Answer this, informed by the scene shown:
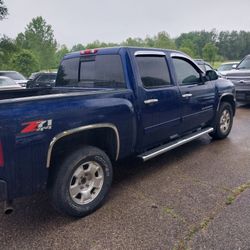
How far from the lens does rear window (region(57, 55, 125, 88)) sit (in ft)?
11.9

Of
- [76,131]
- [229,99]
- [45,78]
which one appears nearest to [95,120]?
[76,131]

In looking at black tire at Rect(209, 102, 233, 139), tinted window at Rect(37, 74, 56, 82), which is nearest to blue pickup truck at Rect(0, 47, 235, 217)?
black tire at Rect(209, 102, 233, 139)

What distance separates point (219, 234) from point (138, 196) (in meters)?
1.13

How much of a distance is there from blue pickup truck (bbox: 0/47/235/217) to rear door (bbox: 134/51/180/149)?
1 cm

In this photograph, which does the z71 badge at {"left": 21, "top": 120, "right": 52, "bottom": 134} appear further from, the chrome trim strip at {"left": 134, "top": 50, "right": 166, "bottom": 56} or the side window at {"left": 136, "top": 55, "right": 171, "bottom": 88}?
the chrome trim strip at {"left": 134, "top": 50, "right": 166, "bottom": 56}

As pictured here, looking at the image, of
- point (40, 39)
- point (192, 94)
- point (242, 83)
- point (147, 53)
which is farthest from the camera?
point (40, 39)

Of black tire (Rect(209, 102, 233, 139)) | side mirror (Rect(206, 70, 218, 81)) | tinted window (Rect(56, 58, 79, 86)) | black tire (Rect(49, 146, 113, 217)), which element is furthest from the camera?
black tire (Rect(209, 102, 233, 139))

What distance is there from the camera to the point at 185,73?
4.62 meters

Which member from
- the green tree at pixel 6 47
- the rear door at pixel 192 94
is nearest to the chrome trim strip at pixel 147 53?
the rear door at pixel 192 94

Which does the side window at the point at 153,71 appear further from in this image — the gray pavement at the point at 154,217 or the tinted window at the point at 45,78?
the tinted window at the point at 45,78

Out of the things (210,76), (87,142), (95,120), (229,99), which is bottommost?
(87,142)

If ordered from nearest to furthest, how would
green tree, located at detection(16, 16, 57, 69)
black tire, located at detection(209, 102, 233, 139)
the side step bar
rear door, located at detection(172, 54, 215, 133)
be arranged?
the side step bar
rear door, located at detection(172, 54, 215, 133)
black tire, located at detection(209, 102, 233, 139)
green tree, located at detection(16, 16, 57, 69)

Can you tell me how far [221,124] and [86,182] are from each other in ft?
12.1

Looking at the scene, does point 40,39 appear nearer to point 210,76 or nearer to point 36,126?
point 210,76
